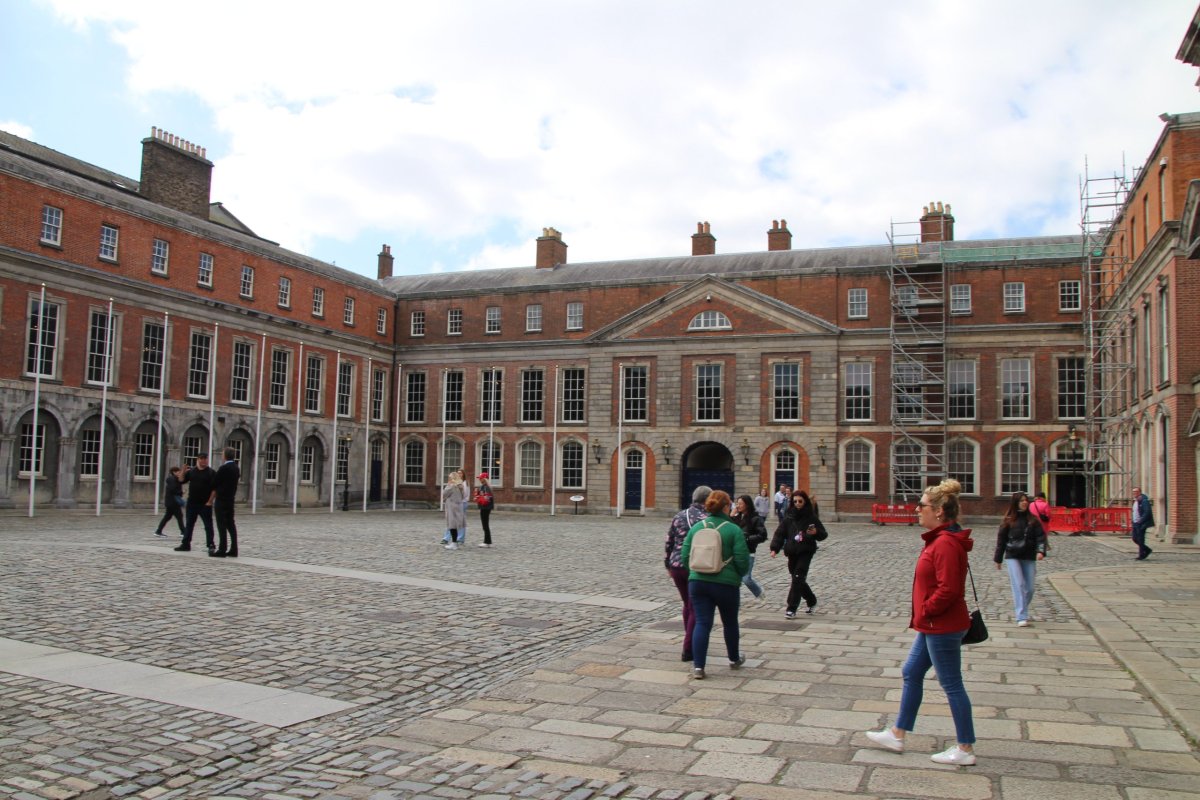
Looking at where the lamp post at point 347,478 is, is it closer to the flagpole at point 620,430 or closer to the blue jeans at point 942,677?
the flagpole at point 620,430

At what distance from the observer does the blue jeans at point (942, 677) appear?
6.16 m

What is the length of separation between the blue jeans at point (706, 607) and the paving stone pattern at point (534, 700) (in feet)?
1.07

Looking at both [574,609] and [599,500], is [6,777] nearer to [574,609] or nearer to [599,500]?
[574,609]

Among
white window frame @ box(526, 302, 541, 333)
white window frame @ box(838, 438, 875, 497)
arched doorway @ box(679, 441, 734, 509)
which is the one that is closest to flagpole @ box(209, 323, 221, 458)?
white window frame @ box(526, 302, 541, 333)

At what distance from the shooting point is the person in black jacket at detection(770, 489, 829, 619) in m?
12.3

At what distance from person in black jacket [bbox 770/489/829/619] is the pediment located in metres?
32.4

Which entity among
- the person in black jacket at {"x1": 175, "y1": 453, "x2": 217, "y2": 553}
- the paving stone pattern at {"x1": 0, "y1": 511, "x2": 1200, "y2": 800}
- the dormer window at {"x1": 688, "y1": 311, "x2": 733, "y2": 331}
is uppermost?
the dormer window at {"x1": 688, "y1": 311, "x2": 733, "y2": 331}

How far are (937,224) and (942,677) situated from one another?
43370 millimetres

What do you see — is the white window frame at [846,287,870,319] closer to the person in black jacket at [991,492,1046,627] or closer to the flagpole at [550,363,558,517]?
the flagpole at [550,363,558,517]

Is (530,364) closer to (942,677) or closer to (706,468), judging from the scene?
(706,468)

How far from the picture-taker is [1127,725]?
712 centimetres

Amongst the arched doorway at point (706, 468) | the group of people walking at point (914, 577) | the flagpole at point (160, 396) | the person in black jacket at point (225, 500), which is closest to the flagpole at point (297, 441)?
the flagpole at point (160, 396)

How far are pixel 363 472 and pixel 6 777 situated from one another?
145 feet

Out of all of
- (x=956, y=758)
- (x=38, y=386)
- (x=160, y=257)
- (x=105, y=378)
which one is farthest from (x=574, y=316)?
(x=956, y=758)
